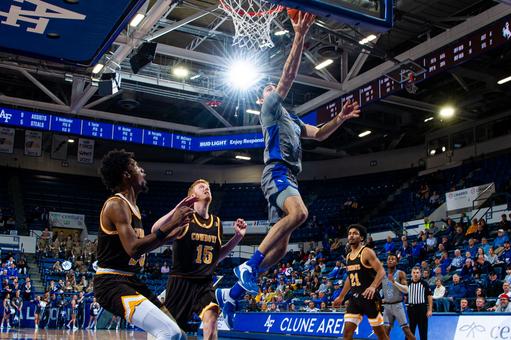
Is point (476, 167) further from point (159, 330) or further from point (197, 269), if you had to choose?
point (159, 330)

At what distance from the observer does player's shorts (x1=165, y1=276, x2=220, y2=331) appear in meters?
6.07

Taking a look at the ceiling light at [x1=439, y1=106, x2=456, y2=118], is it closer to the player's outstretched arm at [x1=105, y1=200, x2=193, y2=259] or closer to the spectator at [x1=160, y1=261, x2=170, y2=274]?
the spectator at [x1=160, y1=261, x2=170, y2=274]

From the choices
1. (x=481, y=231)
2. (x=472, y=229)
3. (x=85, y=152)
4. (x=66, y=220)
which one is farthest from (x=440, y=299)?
(x=66, y=220)

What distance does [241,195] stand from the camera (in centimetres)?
3372

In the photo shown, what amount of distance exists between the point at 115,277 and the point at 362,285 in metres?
4.90

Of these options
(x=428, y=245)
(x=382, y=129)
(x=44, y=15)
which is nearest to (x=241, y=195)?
Result: (x=382, y=129)

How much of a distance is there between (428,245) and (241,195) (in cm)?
1570

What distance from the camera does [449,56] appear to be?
53.8ft

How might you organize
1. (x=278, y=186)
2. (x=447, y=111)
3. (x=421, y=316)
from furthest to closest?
(x=447, y=111) < (x=421, y=316) < (x=278, y=186)

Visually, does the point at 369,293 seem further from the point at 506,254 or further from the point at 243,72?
the point at 243,72

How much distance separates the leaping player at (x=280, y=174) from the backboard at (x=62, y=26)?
2.06 metres

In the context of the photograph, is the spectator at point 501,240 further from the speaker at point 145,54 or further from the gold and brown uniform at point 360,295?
the speaker at point 145,54

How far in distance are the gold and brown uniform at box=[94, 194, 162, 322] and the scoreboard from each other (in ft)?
41.4

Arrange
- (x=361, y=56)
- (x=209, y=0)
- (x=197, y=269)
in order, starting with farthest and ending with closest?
(x=361, y=56) < (x=209, y=0) < (x=197, y=269)
